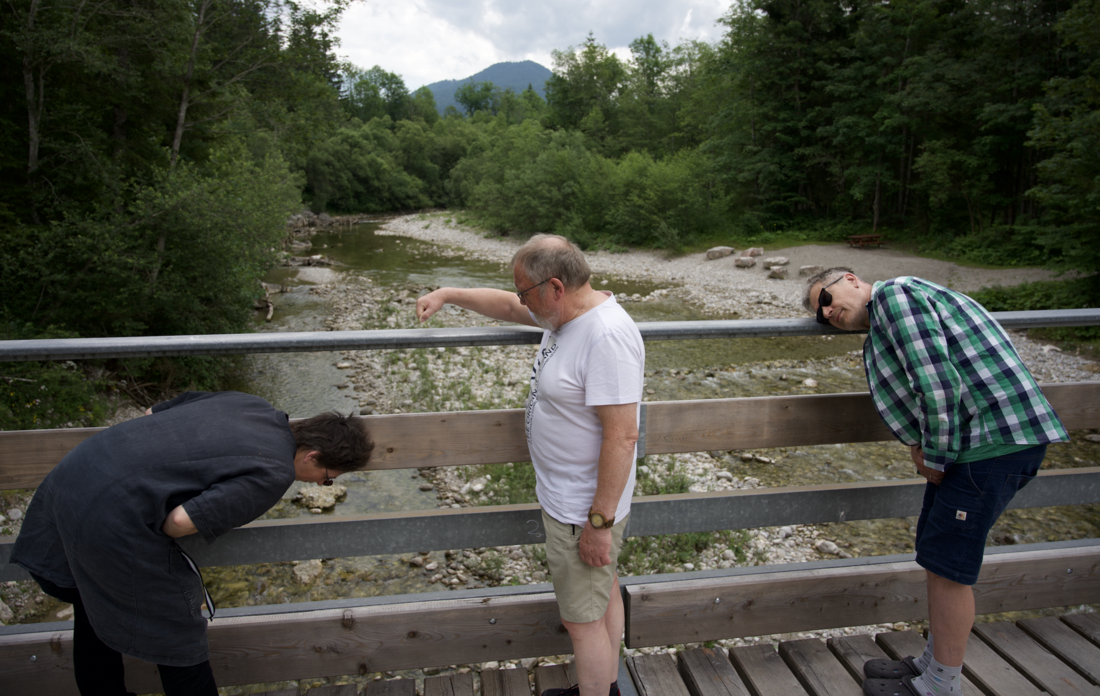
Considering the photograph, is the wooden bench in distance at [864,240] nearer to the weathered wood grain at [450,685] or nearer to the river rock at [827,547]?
the river rock at [827,547]

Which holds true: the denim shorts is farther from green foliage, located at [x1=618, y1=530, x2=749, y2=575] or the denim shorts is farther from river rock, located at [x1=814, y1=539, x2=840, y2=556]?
river rock, located at [x1=814, y1=539, x2=840, y2=556]

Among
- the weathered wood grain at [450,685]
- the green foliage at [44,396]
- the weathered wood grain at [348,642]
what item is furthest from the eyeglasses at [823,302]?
the green foliage at [44,396]

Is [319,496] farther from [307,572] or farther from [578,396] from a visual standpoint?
[578,396]

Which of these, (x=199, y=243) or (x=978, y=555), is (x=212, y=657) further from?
(x=199, y=243)

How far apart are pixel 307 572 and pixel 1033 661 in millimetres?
4690

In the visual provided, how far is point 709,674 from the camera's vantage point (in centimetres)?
219

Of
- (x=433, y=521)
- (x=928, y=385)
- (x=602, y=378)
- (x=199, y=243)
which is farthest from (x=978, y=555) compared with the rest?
(x=199, y=243)

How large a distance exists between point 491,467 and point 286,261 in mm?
21932

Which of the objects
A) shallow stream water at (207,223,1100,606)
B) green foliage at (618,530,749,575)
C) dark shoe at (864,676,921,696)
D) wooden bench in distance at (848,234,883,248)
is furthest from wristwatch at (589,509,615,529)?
wooden bench in distance at (848,234,883,248)

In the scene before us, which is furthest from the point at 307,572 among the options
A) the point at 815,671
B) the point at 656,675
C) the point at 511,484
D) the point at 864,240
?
the point at 864,240

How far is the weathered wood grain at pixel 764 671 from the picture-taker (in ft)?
7.00

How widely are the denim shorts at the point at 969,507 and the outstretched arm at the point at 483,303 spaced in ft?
4.48

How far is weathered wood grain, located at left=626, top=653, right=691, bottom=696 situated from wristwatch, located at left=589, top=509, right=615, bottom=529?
744mm

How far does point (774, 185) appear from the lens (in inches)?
1277
